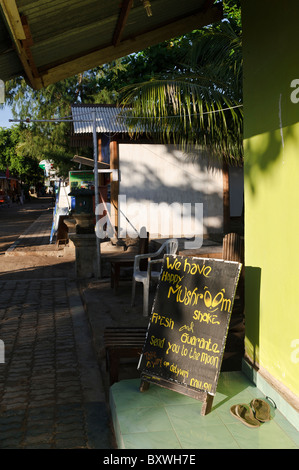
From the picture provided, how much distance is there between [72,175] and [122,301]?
35.7 ft

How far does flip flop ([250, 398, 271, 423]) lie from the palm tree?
5564mm

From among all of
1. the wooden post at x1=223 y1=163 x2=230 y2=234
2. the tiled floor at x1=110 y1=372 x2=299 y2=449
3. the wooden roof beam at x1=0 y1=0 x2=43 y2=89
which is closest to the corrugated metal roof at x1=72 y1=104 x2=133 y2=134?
the wooden post at x1=223 y1=163 x2=230 y2=234

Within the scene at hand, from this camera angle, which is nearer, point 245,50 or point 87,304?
point 245,50

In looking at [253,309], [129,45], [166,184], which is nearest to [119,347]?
[253,309]

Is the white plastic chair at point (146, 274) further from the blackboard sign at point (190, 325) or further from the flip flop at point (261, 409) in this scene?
the flip flop at point (261, 409)

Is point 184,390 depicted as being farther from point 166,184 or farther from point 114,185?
point 166,184

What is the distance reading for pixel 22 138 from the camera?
103 feet

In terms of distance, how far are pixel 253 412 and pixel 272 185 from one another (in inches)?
69.4

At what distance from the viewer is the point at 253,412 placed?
3.55 meters

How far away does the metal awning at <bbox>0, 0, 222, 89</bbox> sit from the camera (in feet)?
14.2

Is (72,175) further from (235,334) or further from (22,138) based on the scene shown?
(22,138)

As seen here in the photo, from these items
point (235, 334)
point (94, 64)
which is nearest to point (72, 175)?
point (94, 64)

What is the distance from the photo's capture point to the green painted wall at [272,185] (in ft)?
11.2

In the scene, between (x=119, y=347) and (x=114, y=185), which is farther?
(x=114, y=185)
